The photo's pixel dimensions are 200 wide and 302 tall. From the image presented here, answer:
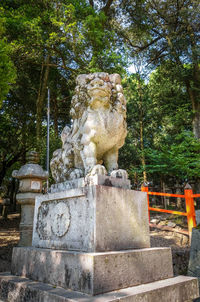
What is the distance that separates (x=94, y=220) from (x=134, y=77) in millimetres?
11940

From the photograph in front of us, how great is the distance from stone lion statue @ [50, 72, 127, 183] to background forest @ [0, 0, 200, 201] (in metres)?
5.89

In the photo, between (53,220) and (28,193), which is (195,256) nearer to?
(53,220)

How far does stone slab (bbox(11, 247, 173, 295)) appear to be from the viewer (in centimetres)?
204

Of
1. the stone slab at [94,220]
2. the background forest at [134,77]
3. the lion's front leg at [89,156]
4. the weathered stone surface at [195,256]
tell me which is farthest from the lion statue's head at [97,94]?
the background forest at [134,77]

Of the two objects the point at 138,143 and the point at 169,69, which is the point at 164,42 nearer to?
the point at 169,69

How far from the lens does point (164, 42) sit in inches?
518

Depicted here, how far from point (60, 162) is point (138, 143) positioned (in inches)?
446

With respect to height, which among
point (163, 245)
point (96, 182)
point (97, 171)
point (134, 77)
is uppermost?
point (134, 77)

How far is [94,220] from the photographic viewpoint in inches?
90.7

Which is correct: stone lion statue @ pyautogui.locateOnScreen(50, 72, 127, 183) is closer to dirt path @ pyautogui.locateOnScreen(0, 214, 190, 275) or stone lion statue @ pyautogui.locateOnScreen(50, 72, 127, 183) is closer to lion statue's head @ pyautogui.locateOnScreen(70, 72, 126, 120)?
lion statue's head @ pyautogui.locateOnScreen(70, 72, 126, 120)

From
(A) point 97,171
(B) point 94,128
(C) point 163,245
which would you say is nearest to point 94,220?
(A) point 97,171

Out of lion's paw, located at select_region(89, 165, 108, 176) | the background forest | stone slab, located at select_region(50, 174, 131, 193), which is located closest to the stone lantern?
the background forest

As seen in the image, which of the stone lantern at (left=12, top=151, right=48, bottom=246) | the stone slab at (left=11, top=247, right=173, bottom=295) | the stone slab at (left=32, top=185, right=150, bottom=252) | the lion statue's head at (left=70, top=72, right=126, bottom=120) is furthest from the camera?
the stone lantern at (left=12, top=151, right=48, bottom=246)

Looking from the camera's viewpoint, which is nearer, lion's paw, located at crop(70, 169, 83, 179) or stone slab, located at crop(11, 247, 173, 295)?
stone slab, located at crop(11, 247, 173, 295)
